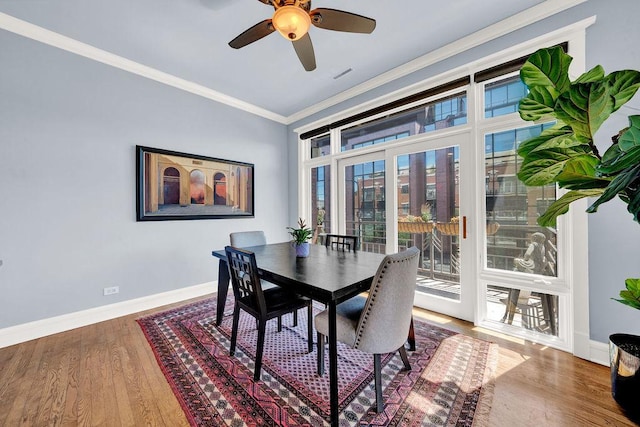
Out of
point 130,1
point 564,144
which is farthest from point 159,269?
point 564,144

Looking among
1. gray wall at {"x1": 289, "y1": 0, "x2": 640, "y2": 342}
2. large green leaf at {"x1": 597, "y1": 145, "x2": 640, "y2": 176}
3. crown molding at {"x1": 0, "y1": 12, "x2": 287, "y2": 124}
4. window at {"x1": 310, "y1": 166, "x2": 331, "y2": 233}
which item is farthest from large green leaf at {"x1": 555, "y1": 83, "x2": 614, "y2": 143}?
crown molding at {"x1": 0, "y1": 12, "x2": 287, "y2": 124}

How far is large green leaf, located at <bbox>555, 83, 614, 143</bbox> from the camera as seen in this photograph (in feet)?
3.67

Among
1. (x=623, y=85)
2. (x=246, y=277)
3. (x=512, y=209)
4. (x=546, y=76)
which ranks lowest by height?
(x=246, y=277)

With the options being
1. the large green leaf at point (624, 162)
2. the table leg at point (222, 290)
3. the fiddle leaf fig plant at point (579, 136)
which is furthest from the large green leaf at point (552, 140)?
the table leg at point (222, 290)

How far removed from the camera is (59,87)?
254cm

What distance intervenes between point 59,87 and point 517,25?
14.5ft

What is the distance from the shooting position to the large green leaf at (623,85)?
1110mm

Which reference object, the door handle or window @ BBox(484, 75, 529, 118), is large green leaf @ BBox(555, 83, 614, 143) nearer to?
window @ BBox(484, 75, 529, 118)

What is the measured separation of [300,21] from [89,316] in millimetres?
3452

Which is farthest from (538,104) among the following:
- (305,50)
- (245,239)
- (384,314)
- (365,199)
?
(245,239)

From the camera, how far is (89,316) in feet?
8.82

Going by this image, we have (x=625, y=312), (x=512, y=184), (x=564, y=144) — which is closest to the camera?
(x=564, y=144)

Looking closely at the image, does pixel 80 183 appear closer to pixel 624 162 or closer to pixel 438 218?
pixel 438 218

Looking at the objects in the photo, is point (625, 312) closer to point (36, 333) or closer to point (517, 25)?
point (517, 25)
